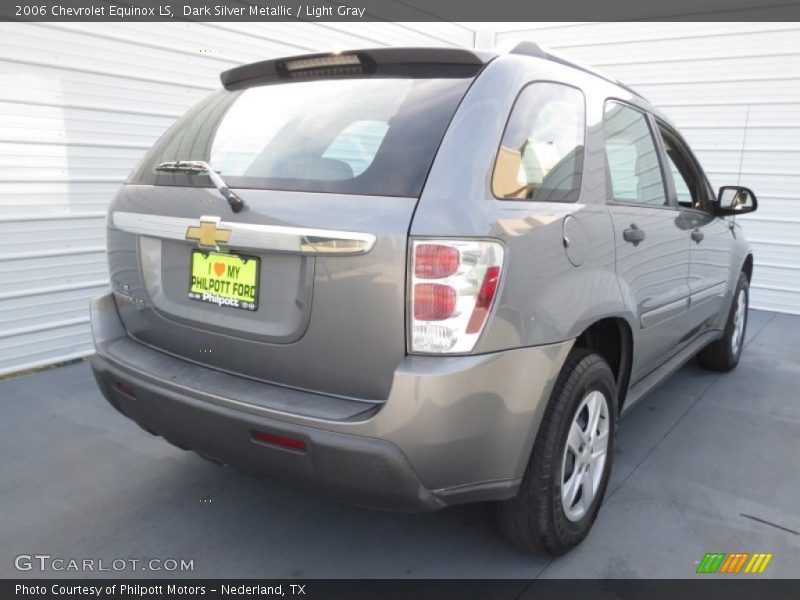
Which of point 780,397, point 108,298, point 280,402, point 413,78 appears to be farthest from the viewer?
point 780,397

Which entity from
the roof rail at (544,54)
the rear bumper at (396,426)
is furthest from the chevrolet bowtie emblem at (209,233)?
the roof rail at (544,54)

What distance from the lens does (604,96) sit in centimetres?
253

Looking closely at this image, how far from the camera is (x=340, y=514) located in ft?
8.34

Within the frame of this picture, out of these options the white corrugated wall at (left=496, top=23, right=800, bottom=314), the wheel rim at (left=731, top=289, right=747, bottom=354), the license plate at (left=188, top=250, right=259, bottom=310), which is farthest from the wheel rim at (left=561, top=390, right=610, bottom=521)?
the white corrugated wall at (left=496, top=23, right=800, bottom=314)

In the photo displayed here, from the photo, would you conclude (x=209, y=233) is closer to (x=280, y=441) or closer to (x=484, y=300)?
(x=280, y=441)

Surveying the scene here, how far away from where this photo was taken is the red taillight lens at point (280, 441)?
68.9 inches

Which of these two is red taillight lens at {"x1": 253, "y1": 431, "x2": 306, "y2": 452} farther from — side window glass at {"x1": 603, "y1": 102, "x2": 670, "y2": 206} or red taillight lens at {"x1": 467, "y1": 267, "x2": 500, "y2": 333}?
side window glass at {"x1": 603, "y1": 102, "x2": 670, "y2": 206}

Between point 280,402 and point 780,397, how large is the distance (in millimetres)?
3605

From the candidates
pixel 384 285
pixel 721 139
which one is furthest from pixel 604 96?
pixel 721 139

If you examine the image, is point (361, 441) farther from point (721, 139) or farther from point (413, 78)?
point (721, 139)

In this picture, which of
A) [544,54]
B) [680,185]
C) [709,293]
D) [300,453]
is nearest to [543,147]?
[544,54]

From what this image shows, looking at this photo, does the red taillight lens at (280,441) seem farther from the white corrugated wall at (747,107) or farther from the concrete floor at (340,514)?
the white corrugated wall at (747,107)

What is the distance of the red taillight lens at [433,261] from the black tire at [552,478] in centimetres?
66
